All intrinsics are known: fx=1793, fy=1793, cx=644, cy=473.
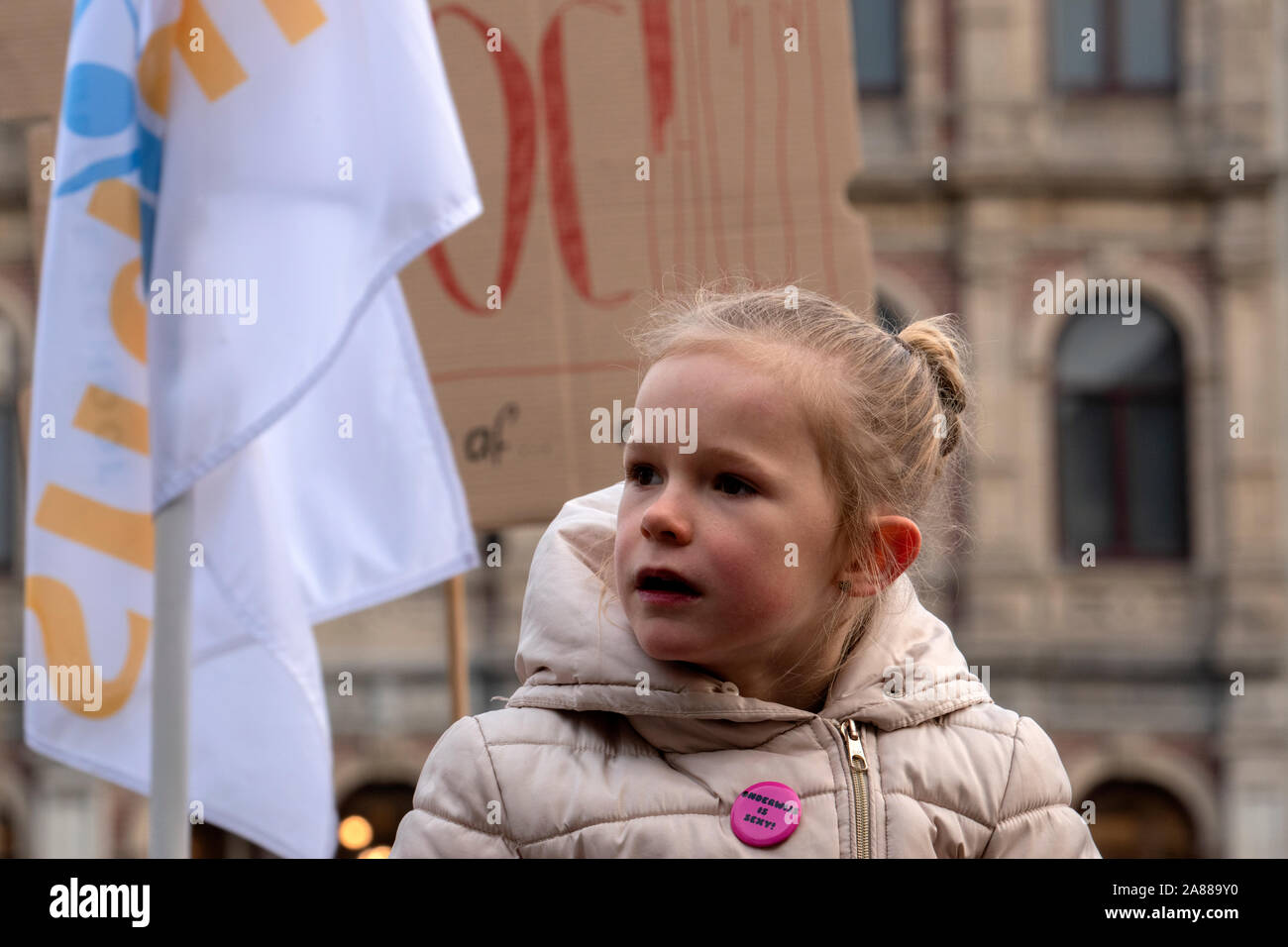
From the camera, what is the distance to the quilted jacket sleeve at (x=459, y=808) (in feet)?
4.12

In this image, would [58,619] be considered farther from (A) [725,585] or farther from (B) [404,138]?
(A) [725,585]

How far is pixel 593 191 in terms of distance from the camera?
156 inches

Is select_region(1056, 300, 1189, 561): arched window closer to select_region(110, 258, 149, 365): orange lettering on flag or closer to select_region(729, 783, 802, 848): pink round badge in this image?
select_region(110, 258, 149, 365): orange lettering on flag

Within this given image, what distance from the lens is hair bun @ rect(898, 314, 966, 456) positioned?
1529 mm

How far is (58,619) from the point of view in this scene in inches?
115

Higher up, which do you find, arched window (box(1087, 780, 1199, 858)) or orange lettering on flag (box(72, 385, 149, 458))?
orange lettering on flag (box(72, 385, 149, 458))

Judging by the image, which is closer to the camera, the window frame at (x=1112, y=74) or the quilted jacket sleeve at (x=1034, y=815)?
the quilted jacket sleeve at (x=1034, y=815)

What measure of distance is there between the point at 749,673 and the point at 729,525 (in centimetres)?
14

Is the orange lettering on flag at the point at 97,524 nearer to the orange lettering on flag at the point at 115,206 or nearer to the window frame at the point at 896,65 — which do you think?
the orange lettering on flag at the point at 115,206

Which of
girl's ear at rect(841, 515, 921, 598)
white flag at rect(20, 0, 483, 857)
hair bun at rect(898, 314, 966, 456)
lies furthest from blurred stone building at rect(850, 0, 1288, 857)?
girl's ear at rect(841, 515, 921, 598)

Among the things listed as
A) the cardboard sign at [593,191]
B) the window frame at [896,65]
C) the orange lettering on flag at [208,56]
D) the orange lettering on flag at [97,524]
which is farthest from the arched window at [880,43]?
the orange lettering on flag at [97,524]

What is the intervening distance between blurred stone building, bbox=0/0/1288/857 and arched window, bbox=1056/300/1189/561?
0.05ft

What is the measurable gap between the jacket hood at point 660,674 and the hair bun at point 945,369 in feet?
0.54
